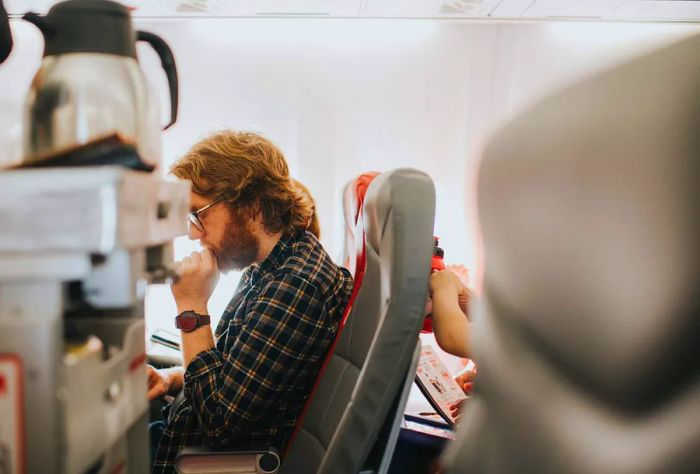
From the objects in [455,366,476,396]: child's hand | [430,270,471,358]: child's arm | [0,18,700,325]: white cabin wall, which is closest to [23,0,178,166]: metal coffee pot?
[430,270,471,358]: child's arm

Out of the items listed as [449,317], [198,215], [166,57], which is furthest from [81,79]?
[198,215]

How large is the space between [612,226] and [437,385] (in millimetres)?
1264

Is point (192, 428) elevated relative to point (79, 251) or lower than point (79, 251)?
lower

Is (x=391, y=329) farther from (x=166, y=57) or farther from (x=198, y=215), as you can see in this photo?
(x=198, y=215)

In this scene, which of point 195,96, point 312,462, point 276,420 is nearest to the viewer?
point 312,462

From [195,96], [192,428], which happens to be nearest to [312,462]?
[192,428]

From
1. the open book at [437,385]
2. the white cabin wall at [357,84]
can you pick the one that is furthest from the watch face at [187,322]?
the white cabin wall at [357,84]

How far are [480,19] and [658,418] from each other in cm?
273

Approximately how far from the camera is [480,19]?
2.76 meters

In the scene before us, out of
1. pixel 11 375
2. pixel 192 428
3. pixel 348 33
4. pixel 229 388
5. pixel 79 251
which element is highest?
pixel 348 33

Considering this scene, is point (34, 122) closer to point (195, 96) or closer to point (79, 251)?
point (79, 251)

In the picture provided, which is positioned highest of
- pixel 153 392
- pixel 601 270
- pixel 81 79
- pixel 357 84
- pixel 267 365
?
pixel 357 84

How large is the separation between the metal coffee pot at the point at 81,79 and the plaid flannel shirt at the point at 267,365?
2.27 feet

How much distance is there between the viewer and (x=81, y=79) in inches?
25.3
